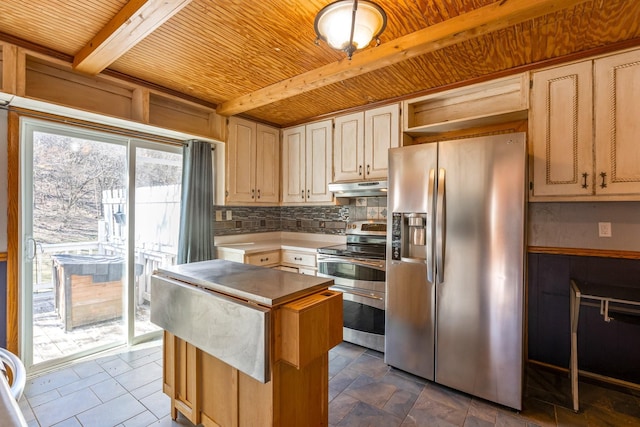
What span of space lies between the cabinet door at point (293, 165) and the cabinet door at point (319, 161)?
0.28 feet

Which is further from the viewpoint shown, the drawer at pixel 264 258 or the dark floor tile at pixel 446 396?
the drawer at pixel 264 258

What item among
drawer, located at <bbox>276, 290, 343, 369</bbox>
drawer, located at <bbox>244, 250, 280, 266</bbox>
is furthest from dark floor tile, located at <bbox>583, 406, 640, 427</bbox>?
drawer, located at <bbox>244, 250, 280, 266</bbox>

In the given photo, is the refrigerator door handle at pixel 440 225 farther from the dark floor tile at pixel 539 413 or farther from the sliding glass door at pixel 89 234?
the sliding glass door at pixel 89 234

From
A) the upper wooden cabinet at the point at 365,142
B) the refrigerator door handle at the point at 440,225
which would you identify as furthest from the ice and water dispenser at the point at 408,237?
the upper wooden cabinet at the point at 365,142

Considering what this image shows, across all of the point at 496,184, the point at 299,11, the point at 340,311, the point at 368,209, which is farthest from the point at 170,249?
the point at 496,184

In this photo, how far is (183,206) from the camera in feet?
10.6

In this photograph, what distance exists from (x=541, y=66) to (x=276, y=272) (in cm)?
249

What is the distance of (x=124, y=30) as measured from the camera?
183cm

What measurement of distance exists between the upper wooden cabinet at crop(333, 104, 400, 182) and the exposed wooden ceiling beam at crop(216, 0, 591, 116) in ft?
2.69

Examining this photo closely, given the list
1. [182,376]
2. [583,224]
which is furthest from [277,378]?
[583,224]

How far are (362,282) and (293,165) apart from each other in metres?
1.79

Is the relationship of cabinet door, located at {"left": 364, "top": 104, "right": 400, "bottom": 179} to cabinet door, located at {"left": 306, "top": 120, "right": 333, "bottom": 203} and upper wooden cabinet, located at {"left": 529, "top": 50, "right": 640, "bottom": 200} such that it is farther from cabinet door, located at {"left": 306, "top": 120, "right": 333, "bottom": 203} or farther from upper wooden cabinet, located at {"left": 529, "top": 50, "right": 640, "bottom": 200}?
upper wooden cabinet, located at {"left": 529, "top": 50, "right": 640, "bottom": 200}

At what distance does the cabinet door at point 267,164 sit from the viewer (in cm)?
379

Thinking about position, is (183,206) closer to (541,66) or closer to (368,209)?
(368,209)
